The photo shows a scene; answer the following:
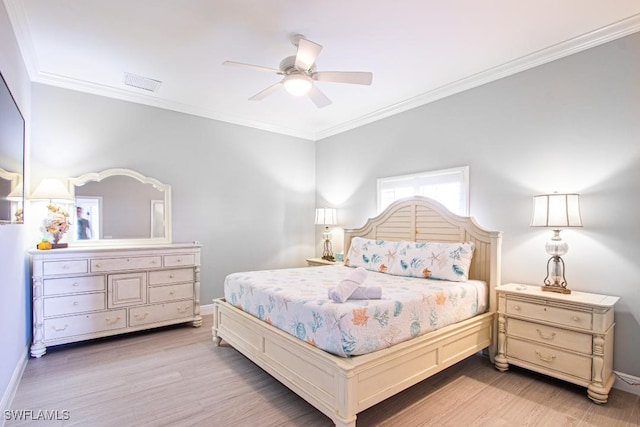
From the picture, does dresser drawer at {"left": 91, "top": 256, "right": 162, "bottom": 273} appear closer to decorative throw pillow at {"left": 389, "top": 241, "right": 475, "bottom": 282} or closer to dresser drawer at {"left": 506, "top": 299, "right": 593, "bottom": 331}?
decorative throw pillow at {"left": 389, "top": 241, "right": 475, "bottom": 282}

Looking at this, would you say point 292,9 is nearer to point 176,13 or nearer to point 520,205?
point 176,13

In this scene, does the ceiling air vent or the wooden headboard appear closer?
the wooden headboard

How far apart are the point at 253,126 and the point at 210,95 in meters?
1.08

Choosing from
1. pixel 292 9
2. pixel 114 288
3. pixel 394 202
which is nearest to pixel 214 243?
pixel 114 288

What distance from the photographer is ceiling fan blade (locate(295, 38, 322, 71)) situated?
239 centimetres

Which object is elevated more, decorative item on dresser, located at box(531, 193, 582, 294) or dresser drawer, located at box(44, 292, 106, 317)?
decorative item on dresser, located at box(531, 193, 582, 294)

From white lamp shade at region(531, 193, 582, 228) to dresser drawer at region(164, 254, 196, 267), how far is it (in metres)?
3.71

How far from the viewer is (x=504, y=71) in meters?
3.30

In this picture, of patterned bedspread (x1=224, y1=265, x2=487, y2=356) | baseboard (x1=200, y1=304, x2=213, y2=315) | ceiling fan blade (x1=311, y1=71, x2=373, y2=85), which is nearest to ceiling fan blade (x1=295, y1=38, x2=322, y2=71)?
ceiling fan blade (x1=311, y1=71, x2=373, y2=85)

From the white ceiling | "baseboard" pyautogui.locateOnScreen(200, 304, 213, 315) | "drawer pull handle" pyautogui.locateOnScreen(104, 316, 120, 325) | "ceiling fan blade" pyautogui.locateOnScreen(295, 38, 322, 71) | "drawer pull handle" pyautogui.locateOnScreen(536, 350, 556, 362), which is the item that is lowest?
"baseboard" pyautogui.locateOnScreen(200, 304, 213, 315)

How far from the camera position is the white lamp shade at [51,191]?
3.32 m

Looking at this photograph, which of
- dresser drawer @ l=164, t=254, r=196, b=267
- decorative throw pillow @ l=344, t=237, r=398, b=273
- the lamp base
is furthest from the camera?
dresser drawer @ l=164, t=254, r=196, b=267

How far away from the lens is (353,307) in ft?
6.95

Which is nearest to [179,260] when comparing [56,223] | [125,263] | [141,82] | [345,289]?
[125,263]
